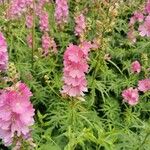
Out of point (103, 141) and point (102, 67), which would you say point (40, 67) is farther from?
point (103, 141)

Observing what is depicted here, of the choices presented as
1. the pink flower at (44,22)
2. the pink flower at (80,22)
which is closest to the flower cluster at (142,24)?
the pink flower at (80,22)

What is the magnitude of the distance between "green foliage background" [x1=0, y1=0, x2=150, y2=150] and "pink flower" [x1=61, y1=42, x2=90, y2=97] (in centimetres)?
22

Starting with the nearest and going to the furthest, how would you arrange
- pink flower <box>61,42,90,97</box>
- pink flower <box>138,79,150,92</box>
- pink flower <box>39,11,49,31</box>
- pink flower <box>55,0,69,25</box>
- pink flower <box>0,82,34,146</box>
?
pink flower <box>0,82,34,146</box> < pink flower <box>61,42,90,97</box> < pink flower <box>138,79,150,92</box> < pink flower <box>39,11,49,31</box> < pink flower <box>55,0,69,25</box>

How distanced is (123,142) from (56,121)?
62cm

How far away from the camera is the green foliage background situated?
3580 mm

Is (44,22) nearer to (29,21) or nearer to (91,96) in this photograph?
(29,21)

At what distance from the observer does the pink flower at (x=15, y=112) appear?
2.57m

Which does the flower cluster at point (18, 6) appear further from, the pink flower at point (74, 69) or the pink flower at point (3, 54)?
the pink flower at point (74, 69)

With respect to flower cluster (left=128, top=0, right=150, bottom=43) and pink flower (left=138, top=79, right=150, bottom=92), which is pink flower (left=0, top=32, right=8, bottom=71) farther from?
flower cluster (left=128, top=0, right=150, bottom=43)

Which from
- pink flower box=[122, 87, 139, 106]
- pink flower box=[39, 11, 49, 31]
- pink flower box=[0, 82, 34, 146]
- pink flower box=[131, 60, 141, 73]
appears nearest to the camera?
pink flower box=[0, 82, 34, 146]

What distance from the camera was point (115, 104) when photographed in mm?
4520

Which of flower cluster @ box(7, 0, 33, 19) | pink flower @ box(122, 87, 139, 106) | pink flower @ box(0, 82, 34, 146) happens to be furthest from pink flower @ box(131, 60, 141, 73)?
pink flower @ box(0, 82, 34, 146)

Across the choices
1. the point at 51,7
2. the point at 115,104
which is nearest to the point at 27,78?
the point at 115,104

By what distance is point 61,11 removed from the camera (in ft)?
17.2
